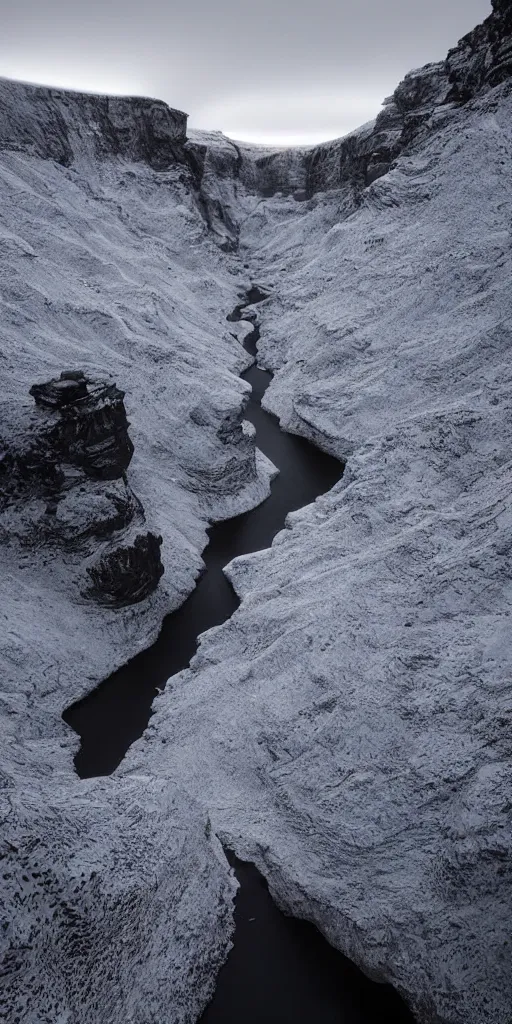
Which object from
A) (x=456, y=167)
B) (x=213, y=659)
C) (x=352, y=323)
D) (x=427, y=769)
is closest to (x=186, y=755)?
(x=213, y=659)

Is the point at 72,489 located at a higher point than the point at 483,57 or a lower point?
lower

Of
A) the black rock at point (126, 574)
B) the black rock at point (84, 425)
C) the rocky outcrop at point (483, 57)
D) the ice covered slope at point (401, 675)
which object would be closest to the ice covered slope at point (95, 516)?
the black rock at point (126, 574)

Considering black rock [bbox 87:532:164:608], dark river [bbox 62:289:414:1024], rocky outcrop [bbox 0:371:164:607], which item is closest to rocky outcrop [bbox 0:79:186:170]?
rocky outcrop [bbox 0:371:164:607]

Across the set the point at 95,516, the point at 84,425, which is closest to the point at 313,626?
the point at 95,516

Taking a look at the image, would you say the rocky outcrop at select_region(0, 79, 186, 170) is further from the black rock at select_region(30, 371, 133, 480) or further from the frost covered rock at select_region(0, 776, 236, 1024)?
the frost covered rock at select_region(0, 776, 236, 1024)

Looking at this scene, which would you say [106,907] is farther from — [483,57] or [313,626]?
[483,57]

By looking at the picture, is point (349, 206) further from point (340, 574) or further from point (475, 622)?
point (475, 622)

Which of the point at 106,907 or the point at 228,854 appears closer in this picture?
the point at 106,907
